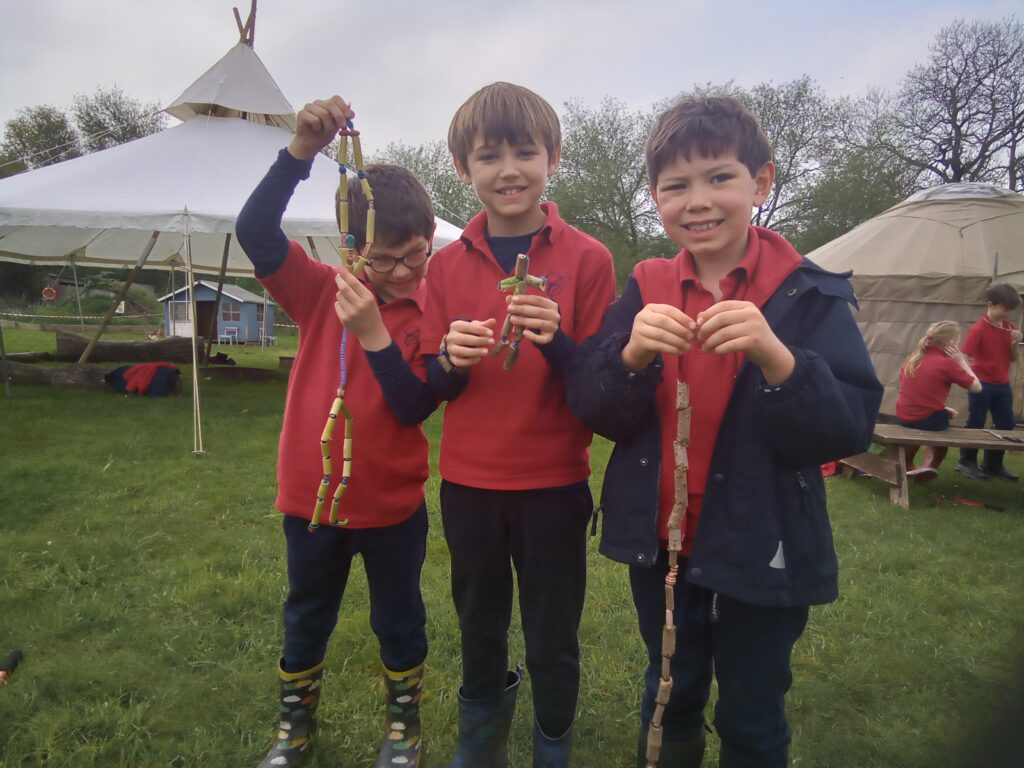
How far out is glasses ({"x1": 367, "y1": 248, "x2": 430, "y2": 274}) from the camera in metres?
2.06

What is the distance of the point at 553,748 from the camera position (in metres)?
2.05

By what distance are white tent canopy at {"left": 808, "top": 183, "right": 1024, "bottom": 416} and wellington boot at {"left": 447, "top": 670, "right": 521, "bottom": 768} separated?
9.37 meters

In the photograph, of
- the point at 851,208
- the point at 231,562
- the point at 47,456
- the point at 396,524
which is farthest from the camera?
the point at 851,208

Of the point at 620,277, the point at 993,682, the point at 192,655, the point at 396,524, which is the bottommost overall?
the point at 192,655

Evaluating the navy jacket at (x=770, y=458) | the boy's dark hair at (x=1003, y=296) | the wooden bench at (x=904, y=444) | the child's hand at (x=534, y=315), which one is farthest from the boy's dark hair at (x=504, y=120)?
the boy's dark hair at (x=1003, y=296)

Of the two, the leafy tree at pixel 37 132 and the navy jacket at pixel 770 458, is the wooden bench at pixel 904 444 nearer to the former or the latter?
the navy jacket at pixel 770 458

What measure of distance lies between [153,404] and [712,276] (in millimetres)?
8995

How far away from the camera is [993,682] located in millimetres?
680

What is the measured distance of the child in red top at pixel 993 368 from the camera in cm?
696

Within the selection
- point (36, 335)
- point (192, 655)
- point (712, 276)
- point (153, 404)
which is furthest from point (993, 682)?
point (36, 335)

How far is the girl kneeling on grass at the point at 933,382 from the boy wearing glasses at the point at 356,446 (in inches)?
223

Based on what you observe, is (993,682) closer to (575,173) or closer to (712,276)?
(712,276)

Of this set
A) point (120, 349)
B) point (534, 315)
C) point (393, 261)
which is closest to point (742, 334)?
point (534, 315)

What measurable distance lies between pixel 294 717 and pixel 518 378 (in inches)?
54.0
